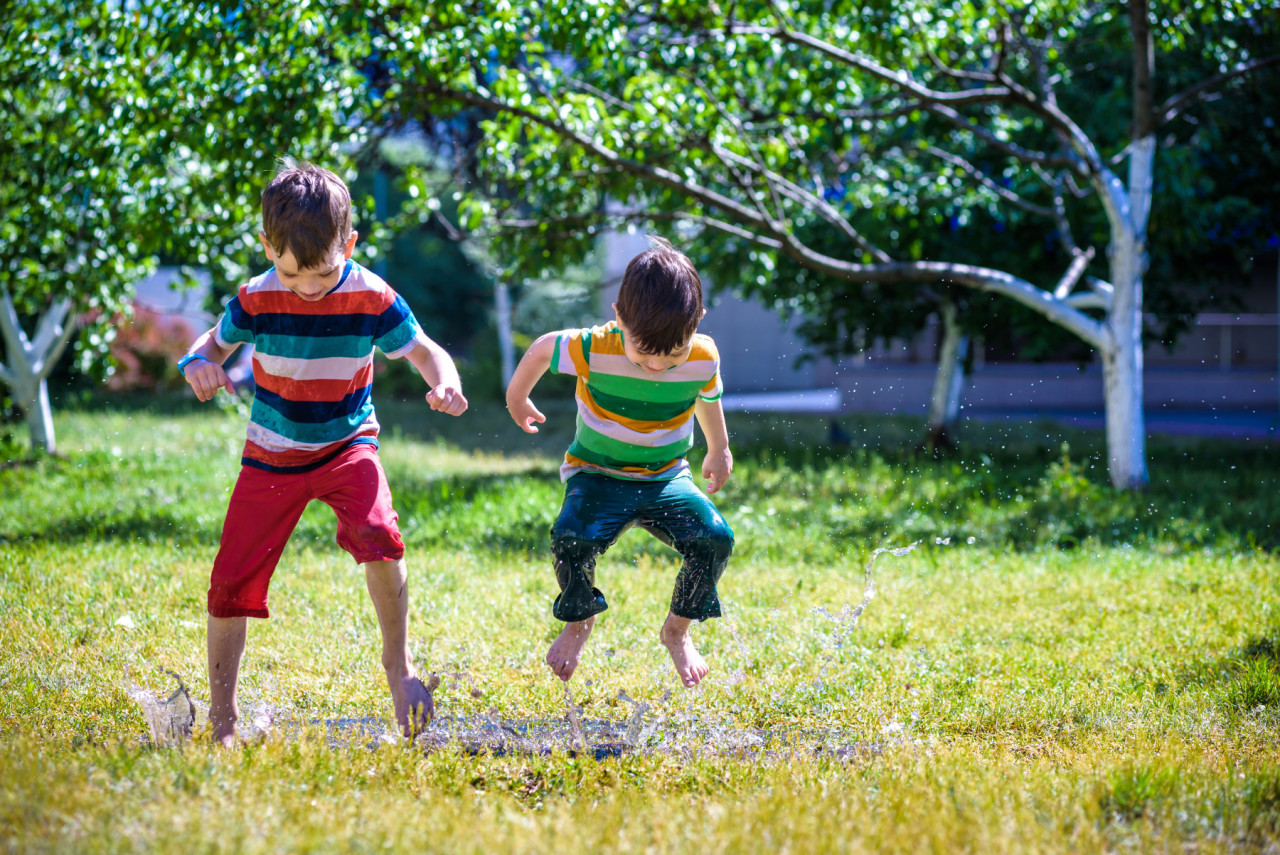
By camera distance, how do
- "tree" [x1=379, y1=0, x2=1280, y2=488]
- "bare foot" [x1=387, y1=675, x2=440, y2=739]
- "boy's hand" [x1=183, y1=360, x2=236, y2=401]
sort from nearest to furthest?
1. "boy's hand" [x1=183, y1=360, x2=236, y2=401]
2. "bare foot" [x1=387, y1=675, x2=440, y2=739]
3. "tree" [x1=379, y1=0, x2=1280, y2=488]

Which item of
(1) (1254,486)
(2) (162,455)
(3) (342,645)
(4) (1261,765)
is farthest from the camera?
(2) (162,455)

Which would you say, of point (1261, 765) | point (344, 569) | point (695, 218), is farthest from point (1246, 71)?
point (344, 569)

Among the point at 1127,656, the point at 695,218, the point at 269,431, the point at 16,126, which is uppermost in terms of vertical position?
the point at 16,126

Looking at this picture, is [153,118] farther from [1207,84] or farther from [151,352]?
[151,352]

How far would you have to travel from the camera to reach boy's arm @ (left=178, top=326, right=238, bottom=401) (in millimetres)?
2736

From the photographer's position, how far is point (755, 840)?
2.21 meters

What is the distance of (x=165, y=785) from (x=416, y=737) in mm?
731

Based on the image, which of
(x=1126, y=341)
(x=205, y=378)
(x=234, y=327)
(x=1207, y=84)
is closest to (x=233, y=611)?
(x=205, y=378)

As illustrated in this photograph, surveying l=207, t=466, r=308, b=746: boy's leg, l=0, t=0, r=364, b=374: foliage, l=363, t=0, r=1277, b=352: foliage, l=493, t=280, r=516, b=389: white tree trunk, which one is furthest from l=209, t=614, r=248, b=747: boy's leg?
l=493, t=280, r=516, b=389: white tree trunk

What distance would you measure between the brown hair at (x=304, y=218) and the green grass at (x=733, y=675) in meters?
1.33

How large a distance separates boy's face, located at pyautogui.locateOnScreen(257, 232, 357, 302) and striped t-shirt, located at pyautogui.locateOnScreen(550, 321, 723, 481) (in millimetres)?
706

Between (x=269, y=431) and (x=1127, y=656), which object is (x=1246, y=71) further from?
(x=269, y=431)

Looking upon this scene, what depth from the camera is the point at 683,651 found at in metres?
3.43

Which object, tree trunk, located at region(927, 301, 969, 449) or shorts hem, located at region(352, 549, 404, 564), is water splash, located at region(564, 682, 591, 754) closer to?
shorts hem, located at region(352, 549, 404, 564)
